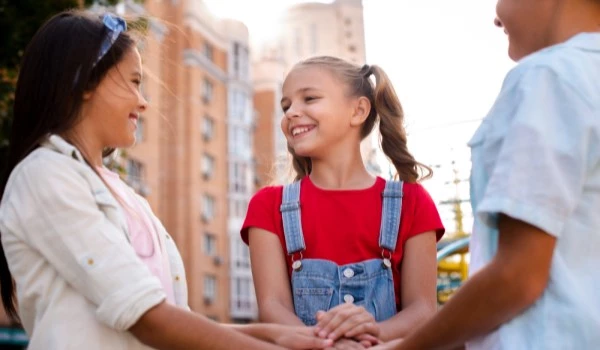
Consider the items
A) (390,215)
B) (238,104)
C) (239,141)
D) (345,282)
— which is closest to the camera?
(345,282)

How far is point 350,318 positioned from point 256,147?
44.9 meters

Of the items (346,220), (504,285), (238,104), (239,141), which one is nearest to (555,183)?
(504,285)

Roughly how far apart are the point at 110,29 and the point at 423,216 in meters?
1.07

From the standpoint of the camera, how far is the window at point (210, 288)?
39444mm

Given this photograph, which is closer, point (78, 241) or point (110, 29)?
point (78, 241)

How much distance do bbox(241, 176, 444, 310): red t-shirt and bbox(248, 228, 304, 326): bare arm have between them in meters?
0.03

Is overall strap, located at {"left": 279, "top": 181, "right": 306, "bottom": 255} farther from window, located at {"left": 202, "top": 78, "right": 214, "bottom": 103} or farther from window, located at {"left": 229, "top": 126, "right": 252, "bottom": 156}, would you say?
window, located at {"left": 229, "top": 126, "right": 252, "bottom": 156}

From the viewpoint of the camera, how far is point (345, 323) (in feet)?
8.27

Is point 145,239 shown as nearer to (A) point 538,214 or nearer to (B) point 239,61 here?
(A) point 538,214

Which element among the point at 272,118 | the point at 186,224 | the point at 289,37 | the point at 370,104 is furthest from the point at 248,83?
the point at 370,104

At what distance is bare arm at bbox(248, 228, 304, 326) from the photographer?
9.23 ft

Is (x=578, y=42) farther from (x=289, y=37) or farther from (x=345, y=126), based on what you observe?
(x=289, y=37)

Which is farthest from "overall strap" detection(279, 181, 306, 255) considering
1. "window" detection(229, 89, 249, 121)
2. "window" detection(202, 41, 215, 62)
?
A: "window" detection(229, 89, 249, 121)

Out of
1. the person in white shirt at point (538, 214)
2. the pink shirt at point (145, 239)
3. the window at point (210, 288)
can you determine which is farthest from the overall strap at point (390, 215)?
the window at point (210, 288)
